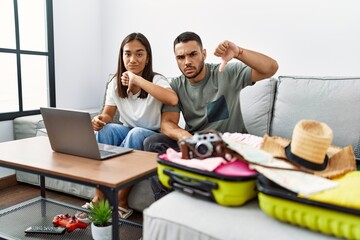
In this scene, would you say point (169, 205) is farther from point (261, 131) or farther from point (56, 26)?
point (56, 26)

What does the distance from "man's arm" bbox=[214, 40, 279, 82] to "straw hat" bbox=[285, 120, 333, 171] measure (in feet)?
1.93

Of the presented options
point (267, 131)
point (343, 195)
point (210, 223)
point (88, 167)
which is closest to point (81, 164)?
point (88, 167)

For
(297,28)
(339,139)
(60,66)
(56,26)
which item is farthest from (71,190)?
(297,28)

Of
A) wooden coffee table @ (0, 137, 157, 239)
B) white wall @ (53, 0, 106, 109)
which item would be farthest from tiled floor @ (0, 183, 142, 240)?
white wall @ (53, 0, 106, 109)

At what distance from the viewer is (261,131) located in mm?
1866

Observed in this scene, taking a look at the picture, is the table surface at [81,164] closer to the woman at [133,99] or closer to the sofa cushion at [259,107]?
the woman at [133,99]

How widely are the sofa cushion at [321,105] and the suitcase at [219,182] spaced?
929 millimetres

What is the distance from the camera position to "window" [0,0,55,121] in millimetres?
2246

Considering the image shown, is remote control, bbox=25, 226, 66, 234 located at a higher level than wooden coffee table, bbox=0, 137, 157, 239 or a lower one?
lower

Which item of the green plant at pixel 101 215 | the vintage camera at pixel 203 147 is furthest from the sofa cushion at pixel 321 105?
the green plant at pixel 101 215

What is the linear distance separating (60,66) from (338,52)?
2076 mm

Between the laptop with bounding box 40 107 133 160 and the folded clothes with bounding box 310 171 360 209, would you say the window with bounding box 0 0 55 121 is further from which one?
the folded clothes with bounding box 310 171 360 209

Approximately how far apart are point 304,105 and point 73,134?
3.96 ft

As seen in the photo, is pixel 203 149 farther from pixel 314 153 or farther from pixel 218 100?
pixel 218 100
